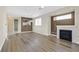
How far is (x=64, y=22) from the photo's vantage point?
7.41 m

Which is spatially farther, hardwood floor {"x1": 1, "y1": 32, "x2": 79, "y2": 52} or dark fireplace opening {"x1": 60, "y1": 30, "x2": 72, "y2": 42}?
dark fireplace opening {"x1": 60, "y1": 30, "x2": 72, "y2": 42}

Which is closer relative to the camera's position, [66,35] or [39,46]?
[39,46]

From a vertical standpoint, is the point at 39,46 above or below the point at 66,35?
below

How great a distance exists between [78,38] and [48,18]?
4648 mm

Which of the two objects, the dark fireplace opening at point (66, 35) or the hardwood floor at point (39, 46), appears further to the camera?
the dark fireplace opening at point (66, 35)

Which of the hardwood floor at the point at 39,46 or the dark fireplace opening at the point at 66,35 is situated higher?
the dark fireplace opening at the point at 66,35

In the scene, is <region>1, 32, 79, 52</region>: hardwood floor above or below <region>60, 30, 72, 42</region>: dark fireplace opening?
below
